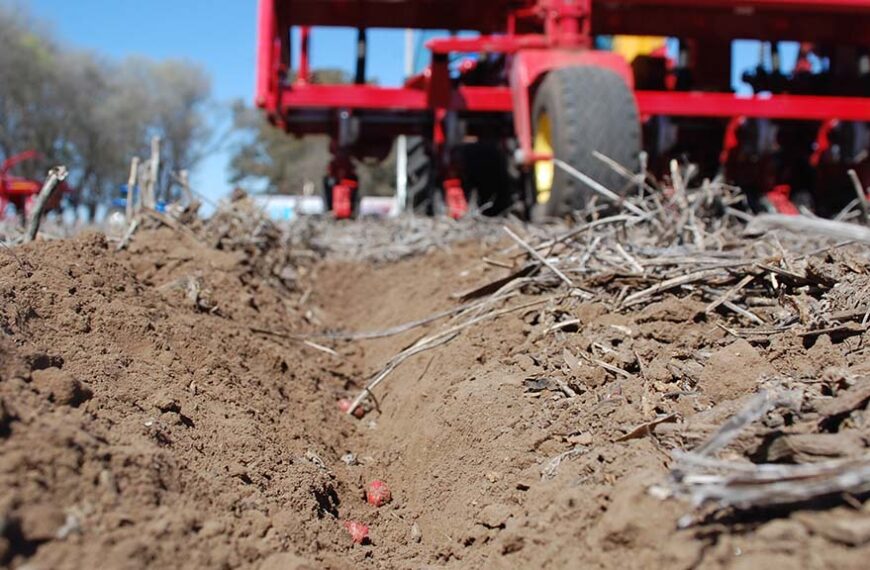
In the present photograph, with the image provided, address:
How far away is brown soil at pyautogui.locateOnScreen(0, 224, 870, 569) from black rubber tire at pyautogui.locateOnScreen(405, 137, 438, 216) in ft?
14.8

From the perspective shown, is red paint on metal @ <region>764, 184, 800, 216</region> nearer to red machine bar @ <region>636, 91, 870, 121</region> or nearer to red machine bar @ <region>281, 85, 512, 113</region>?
red machine bar @ <region>636, 91, 870, 121</region>

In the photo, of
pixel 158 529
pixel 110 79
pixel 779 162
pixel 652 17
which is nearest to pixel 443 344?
pixel 158 529

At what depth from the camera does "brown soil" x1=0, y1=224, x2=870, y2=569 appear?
4.66 ft

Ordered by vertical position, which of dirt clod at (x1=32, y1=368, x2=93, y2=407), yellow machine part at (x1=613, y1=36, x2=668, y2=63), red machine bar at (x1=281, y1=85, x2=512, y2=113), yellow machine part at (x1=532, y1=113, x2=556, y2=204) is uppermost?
yellow machine part at (x1=613, y1=36, x2=668, y2=63)

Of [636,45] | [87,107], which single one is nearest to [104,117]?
[87,107]

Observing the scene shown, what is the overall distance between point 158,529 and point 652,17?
6382mm

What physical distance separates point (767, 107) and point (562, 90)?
234cm

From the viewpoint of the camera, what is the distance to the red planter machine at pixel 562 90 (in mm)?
5684

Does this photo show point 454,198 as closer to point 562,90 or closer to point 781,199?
point 562,90

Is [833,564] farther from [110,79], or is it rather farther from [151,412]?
[110,79]

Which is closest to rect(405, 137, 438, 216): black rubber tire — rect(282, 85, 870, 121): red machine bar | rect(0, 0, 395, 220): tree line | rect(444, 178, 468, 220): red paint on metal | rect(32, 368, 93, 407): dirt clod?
rect(444, 178, 468, 220): red paint on metal

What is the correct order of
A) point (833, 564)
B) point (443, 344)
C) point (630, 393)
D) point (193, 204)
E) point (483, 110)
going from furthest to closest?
point (483, 110)
point (193, 204)
point (443, 344)
point (630, 393)
point (833, 564)

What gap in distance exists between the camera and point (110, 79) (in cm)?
3312

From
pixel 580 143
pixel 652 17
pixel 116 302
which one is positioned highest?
pixel 652 17
